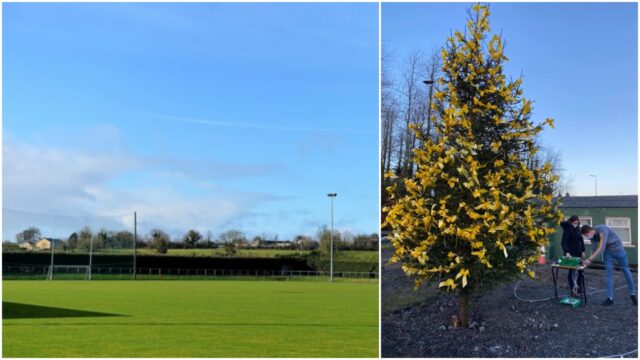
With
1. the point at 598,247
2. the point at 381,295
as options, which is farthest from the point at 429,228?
the point at 598,247

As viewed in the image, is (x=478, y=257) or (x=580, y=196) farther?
(x=580, y=196)

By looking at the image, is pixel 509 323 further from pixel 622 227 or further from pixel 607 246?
pixel 622 227

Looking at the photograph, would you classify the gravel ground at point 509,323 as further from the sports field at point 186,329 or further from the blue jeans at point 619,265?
the sports field at point 186,329

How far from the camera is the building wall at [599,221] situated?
6.09 m

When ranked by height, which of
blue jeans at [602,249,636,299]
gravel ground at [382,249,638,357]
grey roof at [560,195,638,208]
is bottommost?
gravel ground at [382,249,638,357]

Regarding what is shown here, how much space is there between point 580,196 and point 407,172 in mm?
1808

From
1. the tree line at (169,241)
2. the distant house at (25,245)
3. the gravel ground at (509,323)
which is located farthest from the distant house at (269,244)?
the gravel ground at (509,323)

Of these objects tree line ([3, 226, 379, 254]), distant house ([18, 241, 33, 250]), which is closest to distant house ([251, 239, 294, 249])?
tree line ([3, 226, 379, 254])

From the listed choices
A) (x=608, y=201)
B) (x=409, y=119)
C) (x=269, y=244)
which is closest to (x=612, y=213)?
(x=608, y=201)

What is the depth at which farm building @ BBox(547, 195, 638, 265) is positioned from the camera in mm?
6195

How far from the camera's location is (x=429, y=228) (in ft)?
19.3

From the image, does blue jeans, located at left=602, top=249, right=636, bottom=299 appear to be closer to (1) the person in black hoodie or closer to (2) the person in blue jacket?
(2) the person in blue jacket

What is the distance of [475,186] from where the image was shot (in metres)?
5.82

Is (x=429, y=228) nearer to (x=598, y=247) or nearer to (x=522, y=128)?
(x=522, y=128)
